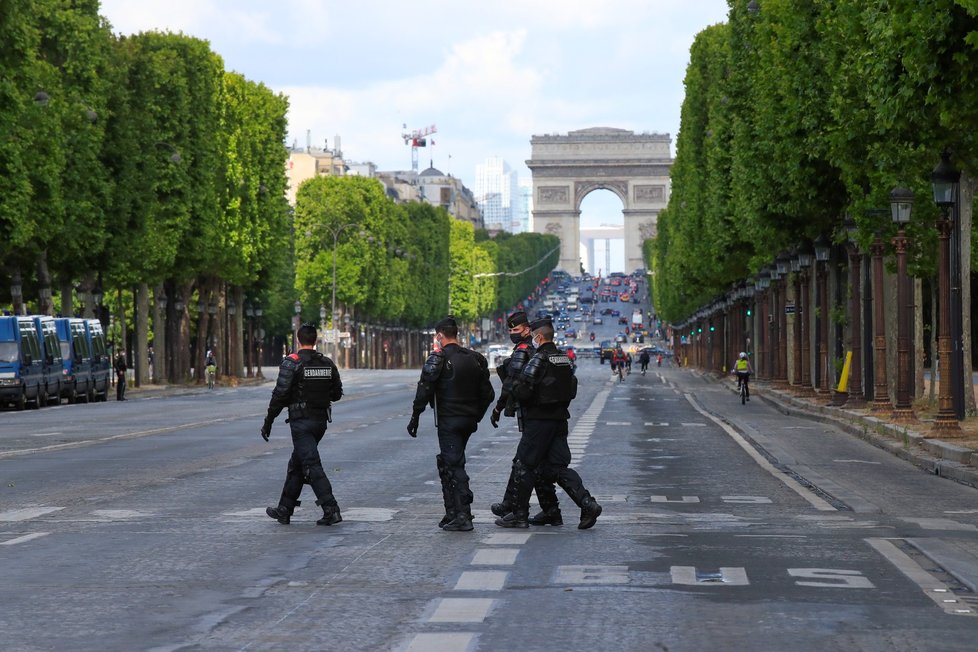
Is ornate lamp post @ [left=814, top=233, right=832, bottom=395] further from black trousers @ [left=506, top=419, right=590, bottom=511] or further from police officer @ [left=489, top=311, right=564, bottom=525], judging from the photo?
black trousers @ [left=506, top=419, right=590, bottom=511]

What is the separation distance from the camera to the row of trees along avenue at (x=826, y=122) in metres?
20.4

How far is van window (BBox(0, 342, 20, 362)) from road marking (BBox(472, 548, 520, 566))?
41.2m

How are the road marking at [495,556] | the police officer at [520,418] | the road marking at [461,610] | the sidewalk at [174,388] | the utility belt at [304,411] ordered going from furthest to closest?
the sidewalk at [174,388] < the utility belt at [304,411] < the police officer at [520,418] < the road marking at [495,556] < the road marking at [461,610]

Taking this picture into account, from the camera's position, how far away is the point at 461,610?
1080 cm

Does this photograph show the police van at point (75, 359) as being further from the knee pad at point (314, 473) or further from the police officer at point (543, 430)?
the police officer at point (543, 430)

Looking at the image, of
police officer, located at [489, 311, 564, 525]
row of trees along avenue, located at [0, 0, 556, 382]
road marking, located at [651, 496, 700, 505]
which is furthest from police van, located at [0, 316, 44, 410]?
police officer, located at [489, 311, 564, 525]

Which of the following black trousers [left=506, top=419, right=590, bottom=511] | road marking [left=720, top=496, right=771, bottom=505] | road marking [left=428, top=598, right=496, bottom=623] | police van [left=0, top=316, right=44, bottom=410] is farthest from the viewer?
police van [left=0, top=316, right=44, bottom=410]

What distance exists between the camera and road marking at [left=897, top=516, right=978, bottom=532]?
53.6 feet

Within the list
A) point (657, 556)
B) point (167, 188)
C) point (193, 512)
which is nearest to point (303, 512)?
point (193, 512)

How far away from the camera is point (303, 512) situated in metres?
18.1

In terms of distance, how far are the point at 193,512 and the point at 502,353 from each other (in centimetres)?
9662

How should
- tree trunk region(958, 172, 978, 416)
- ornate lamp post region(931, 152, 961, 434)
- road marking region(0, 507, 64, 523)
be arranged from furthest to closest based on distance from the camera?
1. tree trunk region(958, 172, 978, 416)
2. ornate lamp post region(931, 152, 961, 434)
3. road marking region(0, 507, 64, 523)

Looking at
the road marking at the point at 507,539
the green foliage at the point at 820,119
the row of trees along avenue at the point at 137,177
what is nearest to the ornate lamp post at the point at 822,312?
the green foliage at the point at 820,119

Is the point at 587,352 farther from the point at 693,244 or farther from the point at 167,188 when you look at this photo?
the point at 167,188
